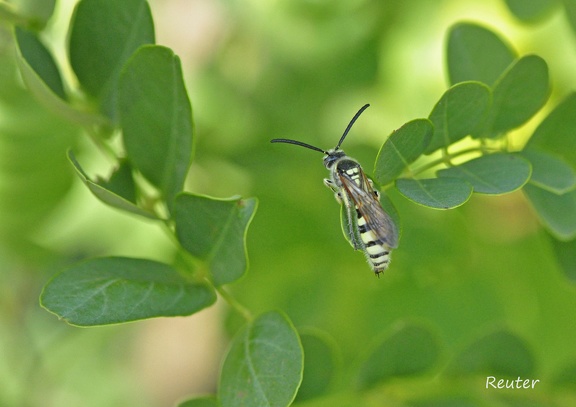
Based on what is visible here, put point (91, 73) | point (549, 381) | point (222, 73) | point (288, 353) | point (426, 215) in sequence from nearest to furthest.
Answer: point (288, 353) < point (91, 73) < point (549, 381) < point (426, 215) < point (222, 73)

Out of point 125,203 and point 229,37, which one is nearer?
point 125,203

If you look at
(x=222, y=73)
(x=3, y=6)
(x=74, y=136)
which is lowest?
(x=74, y=136)

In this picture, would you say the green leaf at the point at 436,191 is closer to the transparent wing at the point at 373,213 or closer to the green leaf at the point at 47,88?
the transparent wing at the point at 373,213

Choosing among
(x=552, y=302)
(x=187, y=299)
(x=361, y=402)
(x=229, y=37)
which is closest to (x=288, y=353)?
(x=187, y=299)

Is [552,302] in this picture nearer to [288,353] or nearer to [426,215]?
[426,215]

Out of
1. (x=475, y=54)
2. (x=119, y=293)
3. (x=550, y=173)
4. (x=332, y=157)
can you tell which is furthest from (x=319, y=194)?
(x=119, y=293)

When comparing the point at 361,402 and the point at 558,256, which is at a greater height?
the point at 558,256

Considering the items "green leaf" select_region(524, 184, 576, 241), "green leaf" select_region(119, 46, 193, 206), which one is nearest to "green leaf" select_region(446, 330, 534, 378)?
"green leaf" select_region(524, 184, 576, 241)
